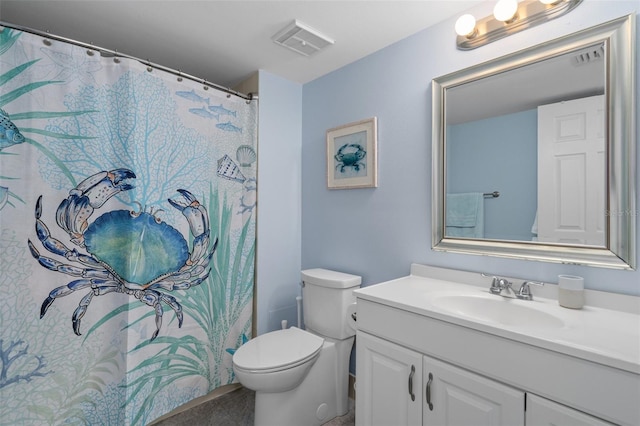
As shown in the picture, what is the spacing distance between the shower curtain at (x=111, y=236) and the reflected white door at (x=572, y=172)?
5.65 feet

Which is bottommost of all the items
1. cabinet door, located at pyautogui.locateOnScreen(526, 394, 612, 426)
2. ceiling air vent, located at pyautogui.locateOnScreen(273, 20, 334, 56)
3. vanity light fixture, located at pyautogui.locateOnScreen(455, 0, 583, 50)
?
→ cabinet door, located at pyautogui.locateOnScreen(526, 394, 612, 426)

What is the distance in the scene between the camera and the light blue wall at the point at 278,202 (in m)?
2.22

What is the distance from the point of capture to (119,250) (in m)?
1.62

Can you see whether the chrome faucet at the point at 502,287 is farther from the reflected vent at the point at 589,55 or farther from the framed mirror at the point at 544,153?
the reflected vent at the point at 589,55

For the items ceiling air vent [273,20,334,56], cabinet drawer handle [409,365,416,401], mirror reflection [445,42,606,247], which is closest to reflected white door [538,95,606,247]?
mirror reflection [445,42,606,247]

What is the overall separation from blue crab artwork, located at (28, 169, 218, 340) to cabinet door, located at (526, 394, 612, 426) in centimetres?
172

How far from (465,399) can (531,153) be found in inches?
40.9

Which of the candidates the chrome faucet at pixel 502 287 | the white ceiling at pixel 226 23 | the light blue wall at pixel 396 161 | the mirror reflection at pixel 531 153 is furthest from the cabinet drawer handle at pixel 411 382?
the white ceiling at pixel 226 23

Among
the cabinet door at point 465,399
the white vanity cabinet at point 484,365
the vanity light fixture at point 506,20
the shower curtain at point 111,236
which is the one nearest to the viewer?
the white vanity cabinet at point 484,365

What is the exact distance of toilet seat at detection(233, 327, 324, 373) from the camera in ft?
4.91

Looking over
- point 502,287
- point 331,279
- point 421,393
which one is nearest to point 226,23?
point 331,279

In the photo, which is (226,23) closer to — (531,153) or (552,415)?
(531,153)

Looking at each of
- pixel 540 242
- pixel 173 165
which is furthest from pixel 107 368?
pixel 540 242

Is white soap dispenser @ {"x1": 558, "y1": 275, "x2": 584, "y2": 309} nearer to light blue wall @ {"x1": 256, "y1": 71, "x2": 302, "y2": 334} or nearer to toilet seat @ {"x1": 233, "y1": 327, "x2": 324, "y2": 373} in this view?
toilet seat @ {"x1": 233, "y1": 327, "x2": 324, "y2": 373}
